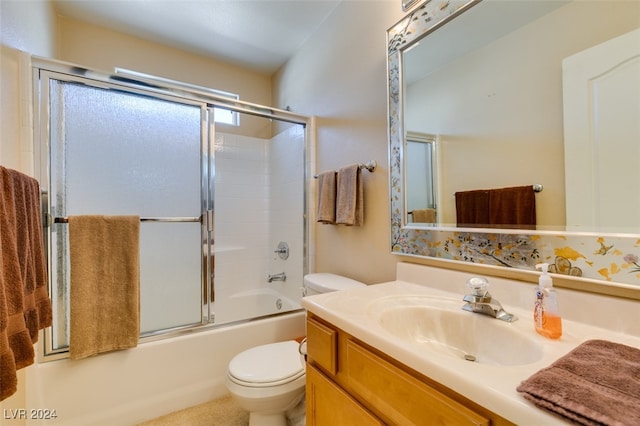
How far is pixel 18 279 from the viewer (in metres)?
0.87

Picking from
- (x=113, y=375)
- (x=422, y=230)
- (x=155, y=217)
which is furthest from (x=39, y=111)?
(x=422, y=230)

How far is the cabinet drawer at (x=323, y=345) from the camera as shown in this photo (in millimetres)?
842

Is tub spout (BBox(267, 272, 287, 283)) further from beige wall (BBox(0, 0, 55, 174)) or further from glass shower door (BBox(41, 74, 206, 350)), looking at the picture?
beige wall (BBox(0, 0, 55, 174))

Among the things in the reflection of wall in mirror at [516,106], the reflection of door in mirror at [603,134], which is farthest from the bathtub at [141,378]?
the reflection of door in mirror at [603,134]

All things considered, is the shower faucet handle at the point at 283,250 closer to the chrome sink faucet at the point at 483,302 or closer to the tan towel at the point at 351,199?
the tan towel at the point at 351,199

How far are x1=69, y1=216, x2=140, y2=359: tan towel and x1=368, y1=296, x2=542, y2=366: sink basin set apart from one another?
1.34 meters

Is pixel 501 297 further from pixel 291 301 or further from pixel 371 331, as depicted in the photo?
pixel 291 301

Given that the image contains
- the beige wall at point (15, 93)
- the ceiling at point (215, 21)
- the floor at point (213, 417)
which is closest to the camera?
the beige wall at point (15, 93)

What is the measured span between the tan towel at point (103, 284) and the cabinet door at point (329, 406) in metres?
1.09

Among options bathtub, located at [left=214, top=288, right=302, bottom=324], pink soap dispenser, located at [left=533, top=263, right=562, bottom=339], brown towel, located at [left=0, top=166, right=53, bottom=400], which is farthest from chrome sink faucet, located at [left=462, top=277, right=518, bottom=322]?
bathtub, located at [left=214, top=288, right=302, bottom=324]

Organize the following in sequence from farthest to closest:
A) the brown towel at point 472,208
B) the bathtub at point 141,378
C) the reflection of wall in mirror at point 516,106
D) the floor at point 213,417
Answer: the floor at point 213,417
the bathtub at point 141,378
the brown towel at point 472,208
the reflection of wall in mirror at point 516,106

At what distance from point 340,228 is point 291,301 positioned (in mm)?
849

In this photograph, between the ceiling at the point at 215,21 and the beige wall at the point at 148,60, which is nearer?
the ceiling at the point at 215,21

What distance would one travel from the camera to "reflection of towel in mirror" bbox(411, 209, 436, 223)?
1201mm
